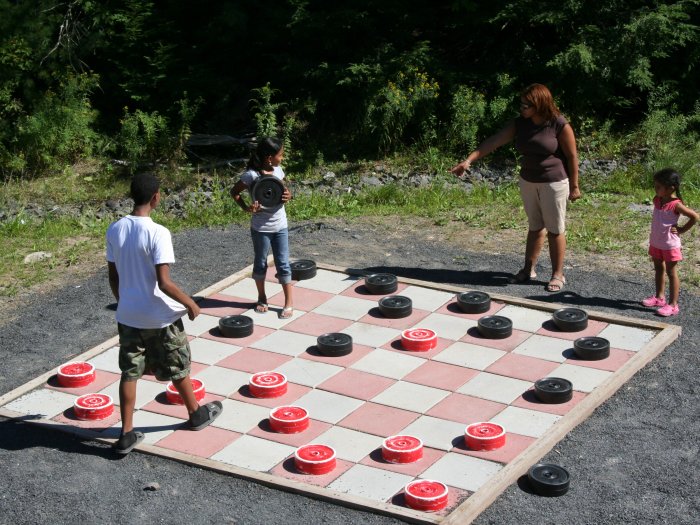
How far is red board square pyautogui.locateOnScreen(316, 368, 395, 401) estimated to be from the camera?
25.5ft

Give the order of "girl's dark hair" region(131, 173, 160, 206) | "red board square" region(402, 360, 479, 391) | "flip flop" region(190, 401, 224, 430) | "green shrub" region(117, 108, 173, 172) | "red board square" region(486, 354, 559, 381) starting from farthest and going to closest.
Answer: "green shrub" region(117, 108, 173, 172)
"red board square" region(486, 354, 559, 381)
"red board square" region(402, 360, 479, 391)
"flip flop" region(190, 401, 224, 430)
"girl's dark hair" region(131, 173, 160, 206)

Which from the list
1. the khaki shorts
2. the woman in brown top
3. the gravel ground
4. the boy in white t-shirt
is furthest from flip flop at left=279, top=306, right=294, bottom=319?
the khaki shorts

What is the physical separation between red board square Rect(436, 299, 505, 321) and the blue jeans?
4.77 ft

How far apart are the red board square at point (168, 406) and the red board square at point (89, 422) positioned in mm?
237

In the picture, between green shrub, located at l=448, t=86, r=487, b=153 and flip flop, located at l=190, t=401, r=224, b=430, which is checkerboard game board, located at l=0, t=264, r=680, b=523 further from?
green shrub, located at l=448, t=86, r=487, b=153

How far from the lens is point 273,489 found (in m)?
6.50

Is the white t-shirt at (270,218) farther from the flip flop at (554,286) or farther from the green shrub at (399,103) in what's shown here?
the green shrub at (399,103)

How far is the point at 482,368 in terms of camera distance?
8.17 meters

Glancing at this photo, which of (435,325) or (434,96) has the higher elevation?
(434,96)

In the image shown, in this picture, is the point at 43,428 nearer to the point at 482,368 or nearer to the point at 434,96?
the point at 482,368

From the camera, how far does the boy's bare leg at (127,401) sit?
22.4ft

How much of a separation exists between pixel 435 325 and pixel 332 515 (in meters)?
3.09

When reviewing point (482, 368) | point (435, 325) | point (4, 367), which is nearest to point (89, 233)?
point (4, 367)

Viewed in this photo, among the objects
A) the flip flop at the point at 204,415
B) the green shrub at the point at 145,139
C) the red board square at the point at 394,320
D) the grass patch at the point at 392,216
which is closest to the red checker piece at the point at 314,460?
the flip flop at the point at 204,415
